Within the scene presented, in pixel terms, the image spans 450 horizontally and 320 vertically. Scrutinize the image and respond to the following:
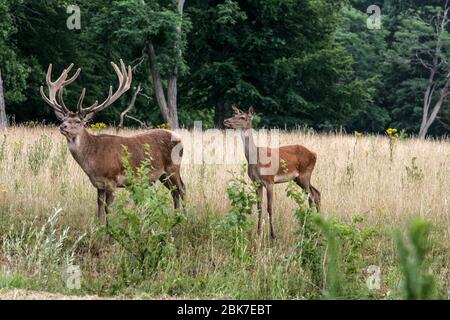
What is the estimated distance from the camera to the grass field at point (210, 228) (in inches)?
227

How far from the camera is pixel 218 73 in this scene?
950 inches

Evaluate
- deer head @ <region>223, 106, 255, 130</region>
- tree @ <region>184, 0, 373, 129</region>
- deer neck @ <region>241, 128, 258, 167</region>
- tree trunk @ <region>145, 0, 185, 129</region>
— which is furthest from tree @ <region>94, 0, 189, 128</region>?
deer neck @ <region>241, 128, 258, 167</region>

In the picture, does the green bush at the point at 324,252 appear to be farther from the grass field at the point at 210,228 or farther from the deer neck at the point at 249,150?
the deer neck at the point at 249,150

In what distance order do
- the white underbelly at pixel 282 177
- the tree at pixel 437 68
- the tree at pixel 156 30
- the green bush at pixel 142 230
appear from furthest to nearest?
the tree at pixel 437 68 < the tree at pixel 156 30 < the white underbelly at pixel 282 177 < the green bush at pixel 142 230

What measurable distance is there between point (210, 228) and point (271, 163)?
1.53 m

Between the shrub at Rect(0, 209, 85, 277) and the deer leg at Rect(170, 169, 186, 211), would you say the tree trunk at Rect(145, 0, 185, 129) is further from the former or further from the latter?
the shrub at Rect(0, 209, 85, 277)

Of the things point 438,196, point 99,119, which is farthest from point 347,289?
point 99,119

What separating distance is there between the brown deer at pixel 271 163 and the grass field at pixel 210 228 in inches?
11.8

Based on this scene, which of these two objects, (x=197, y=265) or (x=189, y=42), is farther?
(x=189, y=42)

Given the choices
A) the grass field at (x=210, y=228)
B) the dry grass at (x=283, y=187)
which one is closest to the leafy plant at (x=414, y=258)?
the grass field at (x=210, y=228)

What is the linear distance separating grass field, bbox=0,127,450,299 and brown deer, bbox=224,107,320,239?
301 millimetres

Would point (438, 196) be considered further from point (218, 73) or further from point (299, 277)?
point (218, 73)

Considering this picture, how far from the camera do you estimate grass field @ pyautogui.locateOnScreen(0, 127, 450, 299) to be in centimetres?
578
